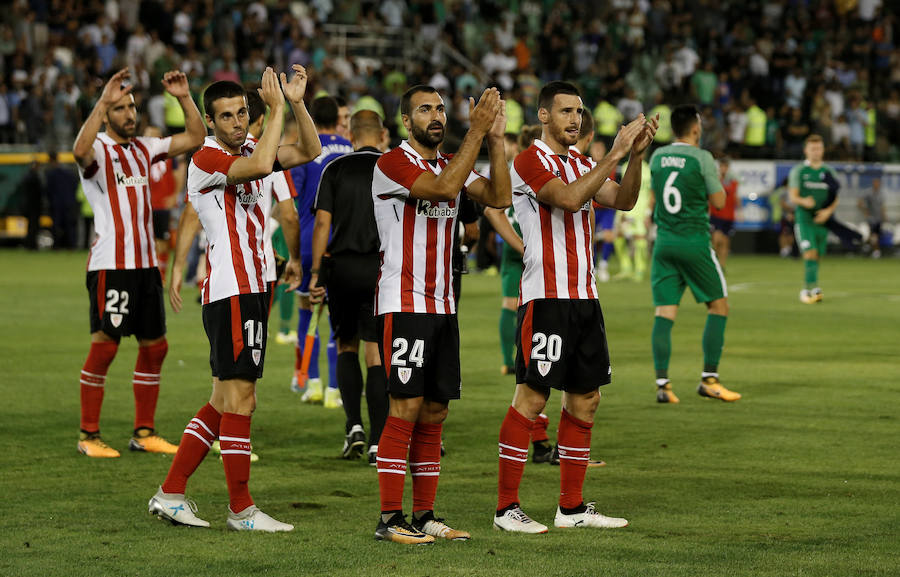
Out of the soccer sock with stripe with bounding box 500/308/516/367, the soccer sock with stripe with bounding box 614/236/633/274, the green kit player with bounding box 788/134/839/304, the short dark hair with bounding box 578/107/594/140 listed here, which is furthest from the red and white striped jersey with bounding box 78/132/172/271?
the soccer sock with stripe with bounding box 614/236/633/274

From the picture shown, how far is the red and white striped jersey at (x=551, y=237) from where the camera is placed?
6.48 metres

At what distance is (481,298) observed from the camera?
1919 centimetres

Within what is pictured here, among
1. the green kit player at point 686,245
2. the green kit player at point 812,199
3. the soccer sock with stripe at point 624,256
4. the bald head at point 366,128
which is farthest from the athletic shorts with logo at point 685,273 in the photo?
the soccer sock with stripe at point 624,256

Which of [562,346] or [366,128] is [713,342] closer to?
[366,128]

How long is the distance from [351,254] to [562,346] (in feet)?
7.55

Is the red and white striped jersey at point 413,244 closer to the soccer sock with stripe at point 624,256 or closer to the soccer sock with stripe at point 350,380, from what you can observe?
the soccer sock with stripe at point 350,380

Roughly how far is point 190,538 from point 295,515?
25.9 inches

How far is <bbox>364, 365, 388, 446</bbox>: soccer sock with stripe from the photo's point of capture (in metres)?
8.02

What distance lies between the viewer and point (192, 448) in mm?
6523

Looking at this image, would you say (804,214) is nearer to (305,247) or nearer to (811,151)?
(811,151)

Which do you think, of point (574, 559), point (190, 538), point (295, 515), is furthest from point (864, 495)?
point (190, 538)

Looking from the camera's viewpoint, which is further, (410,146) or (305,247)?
(305,247)

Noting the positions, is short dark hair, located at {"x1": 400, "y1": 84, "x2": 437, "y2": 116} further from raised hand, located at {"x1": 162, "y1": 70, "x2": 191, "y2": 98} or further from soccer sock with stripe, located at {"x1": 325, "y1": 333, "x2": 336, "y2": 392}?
soccer sock with stripe, located at {"x1": 325, "y1": 333, "x2": 336, "y2": 392}

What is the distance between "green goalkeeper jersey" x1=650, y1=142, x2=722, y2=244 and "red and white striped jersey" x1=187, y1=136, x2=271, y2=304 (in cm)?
499
